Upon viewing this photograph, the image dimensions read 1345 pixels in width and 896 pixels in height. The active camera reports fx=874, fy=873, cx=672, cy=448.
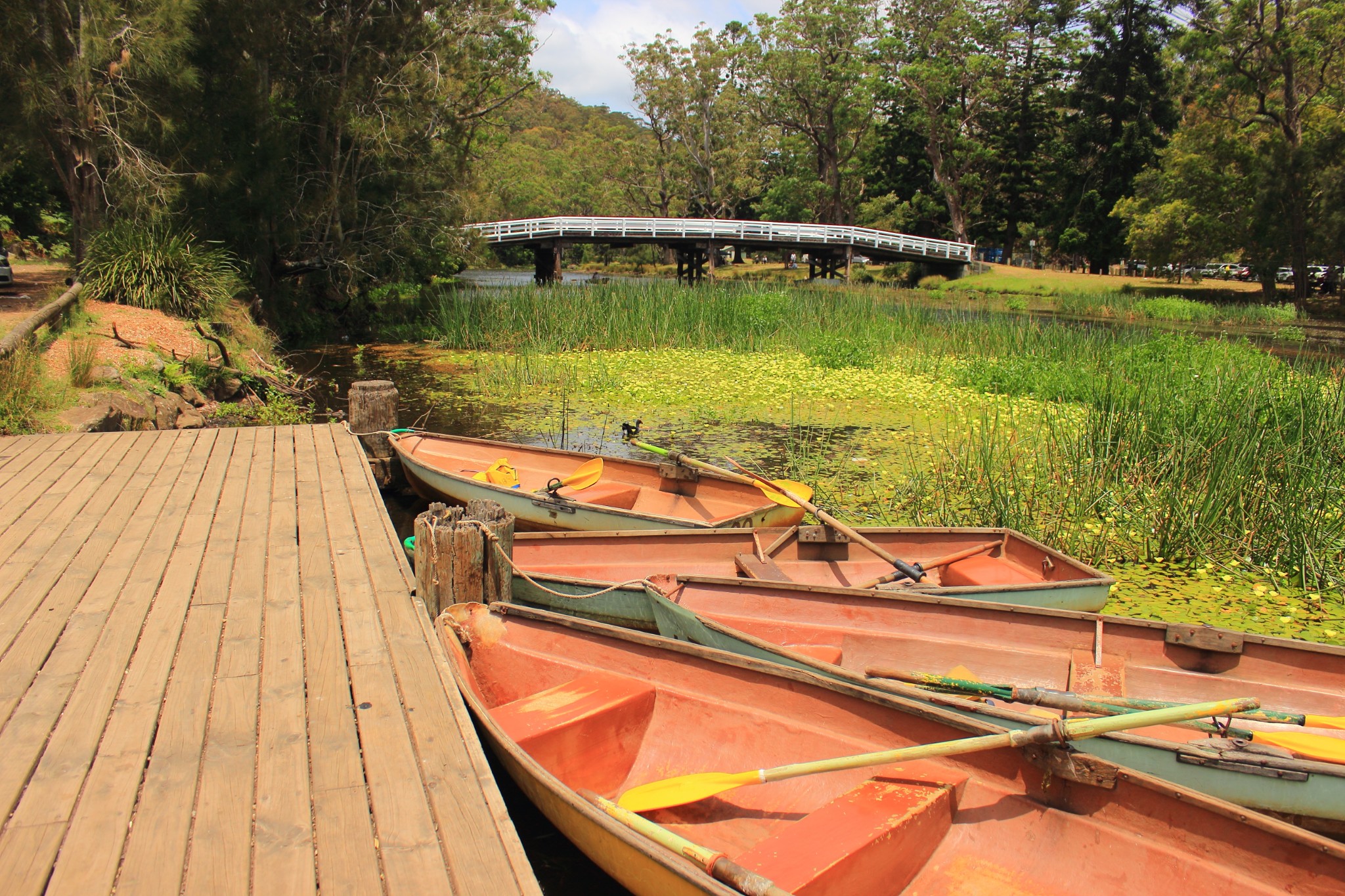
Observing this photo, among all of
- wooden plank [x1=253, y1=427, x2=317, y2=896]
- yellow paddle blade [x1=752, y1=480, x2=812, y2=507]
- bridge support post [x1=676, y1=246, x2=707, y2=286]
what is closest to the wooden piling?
wooden plank [x1=253, y1=427, x2=317, y2=896]

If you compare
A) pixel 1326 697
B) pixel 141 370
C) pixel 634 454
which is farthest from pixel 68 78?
pixel 1326 697

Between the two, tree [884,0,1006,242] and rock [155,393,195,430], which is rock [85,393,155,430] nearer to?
rock [155,393,195,430]

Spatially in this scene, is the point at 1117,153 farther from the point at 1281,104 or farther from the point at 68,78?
the point at 68,78

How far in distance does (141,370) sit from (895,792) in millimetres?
9507

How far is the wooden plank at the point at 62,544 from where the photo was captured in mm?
3557

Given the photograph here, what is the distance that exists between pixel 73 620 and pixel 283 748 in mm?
1430

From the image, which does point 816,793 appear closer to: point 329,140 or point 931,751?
point 931,751

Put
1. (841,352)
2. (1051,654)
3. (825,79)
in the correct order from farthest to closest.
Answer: (825,79) → (841,352) → (1051,654)

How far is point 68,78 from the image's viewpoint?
13156 millimetres

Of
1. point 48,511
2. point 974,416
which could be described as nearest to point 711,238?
point 974,416

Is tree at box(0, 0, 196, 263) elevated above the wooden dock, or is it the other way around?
tree at box(0, 0, 196, 263)

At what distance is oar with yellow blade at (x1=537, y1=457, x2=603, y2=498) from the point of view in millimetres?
6512

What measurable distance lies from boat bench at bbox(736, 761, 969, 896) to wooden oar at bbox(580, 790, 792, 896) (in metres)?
0.20

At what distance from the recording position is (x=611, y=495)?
22.9ft
